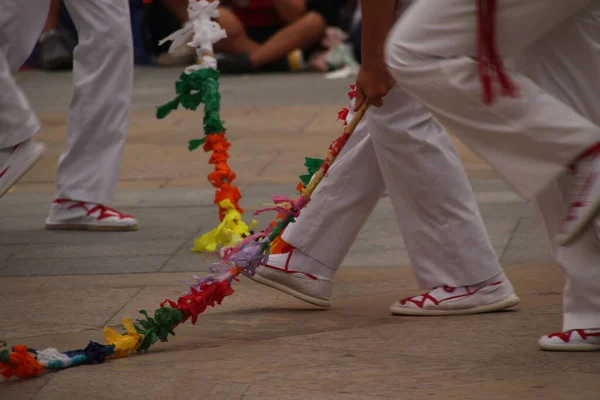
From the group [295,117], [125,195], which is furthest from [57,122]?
[125,195]

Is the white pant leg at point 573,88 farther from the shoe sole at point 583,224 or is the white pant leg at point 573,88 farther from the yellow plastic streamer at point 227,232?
the yellow plastic streamer at point 227,232

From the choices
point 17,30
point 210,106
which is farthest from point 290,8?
point 210,106

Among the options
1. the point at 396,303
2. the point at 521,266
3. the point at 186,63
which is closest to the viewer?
the point at 396,303

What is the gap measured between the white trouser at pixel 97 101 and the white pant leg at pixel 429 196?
1.77 m

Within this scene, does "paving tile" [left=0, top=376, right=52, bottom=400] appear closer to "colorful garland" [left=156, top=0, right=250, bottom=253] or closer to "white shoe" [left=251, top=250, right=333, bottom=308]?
"white shoe" [left=251, top=250, right=333, bottom=308]

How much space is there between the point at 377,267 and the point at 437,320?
2.61ft

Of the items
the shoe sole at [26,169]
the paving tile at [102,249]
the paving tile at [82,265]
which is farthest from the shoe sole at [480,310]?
the shoe sole at [26,169]

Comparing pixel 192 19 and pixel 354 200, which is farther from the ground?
pixel 192 19

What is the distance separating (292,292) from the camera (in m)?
3.87

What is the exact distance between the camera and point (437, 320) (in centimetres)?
366

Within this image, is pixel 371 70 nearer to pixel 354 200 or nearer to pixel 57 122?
Result: pixel 354 200

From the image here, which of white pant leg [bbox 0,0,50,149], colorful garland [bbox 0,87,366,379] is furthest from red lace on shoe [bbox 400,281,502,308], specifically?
white pant leg [bbox 0,0,50,149]

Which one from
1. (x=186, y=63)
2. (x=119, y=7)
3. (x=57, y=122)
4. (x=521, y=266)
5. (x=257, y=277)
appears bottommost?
(x=186, y=63)

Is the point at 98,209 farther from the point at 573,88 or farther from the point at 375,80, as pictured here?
the point at 573,88
